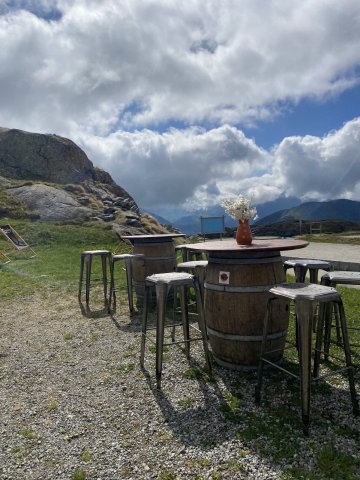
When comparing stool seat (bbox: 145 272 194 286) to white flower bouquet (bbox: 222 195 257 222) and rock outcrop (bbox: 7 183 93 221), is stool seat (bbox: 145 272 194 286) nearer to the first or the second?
white flower bouquet (bbox: 222 195 257 222)

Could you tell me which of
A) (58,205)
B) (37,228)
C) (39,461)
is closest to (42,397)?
(39,461)

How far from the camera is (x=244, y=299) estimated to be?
5.66 m

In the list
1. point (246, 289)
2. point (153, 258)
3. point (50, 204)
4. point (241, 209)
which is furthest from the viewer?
point (50, 204)

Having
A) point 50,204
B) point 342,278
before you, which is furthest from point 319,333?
point 50,204

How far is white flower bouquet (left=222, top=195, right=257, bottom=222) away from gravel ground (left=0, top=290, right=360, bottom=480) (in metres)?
2.70

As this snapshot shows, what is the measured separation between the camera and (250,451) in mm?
3910

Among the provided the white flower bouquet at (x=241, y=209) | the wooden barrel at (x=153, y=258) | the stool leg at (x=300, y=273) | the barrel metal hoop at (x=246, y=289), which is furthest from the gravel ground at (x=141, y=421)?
the wooden barrel at (x=153, y=258)

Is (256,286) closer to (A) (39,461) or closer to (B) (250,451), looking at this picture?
(B) (250,451)

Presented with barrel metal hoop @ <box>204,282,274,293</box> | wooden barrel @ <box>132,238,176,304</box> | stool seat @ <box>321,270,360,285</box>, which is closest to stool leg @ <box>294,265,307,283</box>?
stool seat @ <box>321,270,360,285</box>

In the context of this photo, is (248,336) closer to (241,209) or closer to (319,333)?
(319,333)

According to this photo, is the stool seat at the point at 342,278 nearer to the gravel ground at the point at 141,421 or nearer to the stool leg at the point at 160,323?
the gravel ground at the point at 141,421

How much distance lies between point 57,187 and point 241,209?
147 feet

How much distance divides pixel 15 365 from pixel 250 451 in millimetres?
4728

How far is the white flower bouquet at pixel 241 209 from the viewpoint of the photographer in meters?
6.78
